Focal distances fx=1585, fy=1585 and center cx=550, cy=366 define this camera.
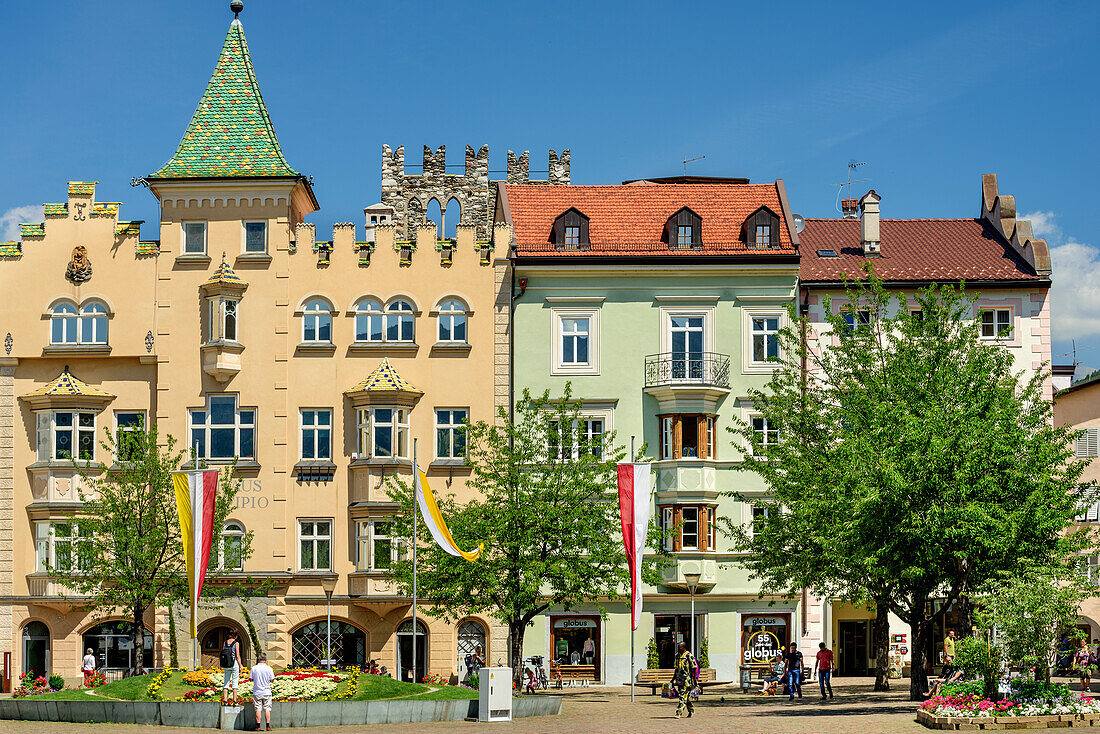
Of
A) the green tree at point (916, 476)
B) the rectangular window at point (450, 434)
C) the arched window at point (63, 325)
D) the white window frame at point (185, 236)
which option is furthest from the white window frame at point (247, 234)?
the green tree at point (916, 476)

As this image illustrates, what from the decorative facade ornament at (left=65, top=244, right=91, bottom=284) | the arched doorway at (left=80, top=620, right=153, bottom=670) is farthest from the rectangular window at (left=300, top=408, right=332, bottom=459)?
the decorative facade ornament at (left=65, top=244, right=91, bottom=284)

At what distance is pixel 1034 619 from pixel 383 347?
92.7 feet

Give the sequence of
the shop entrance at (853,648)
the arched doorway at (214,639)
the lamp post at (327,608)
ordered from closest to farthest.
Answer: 1. the lamp post at (327,608)
2. the arched doorway at (214,639)
3. the shop entrance at (853,648)

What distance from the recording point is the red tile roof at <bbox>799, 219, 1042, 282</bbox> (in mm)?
60250

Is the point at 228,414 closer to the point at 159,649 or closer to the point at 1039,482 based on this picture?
the point at 159,649

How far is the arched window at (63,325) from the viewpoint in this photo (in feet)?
186

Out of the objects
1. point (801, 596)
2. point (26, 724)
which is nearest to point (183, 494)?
point (26, 724)

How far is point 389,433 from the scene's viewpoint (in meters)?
55.8

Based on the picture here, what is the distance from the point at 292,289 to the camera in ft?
187

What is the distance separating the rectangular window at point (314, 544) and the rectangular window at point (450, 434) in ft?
15.7

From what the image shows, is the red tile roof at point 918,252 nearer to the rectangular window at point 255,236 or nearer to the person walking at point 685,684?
the person walking at point 685,684

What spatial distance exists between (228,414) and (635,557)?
20.0 meters

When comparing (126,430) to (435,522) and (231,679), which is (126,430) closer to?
(435,522)

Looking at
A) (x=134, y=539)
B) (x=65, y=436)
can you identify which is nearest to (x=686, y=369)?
(x=134, y=539)
